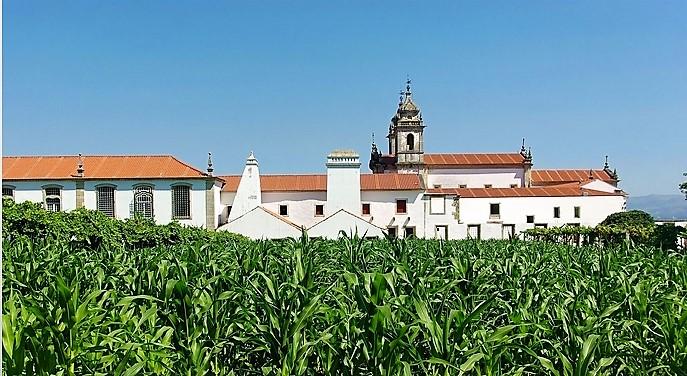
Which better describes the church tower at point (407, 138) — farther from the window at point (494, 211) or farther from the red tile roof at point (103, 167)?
the red tile roof at point (103, 167)

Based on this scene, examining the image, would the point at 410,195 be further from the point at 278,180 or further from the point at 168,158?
the point at 168,158

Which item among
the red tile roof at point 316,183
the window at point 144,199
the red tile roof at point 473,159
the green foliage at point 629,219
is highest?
the red tile roof at point 473,159

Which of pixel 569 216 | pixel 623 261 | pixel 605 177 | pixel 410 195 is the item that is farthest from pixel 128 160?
pixel 605 177

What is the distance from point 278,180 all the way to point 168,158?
903cm

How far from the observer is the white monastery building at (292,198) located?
166ft

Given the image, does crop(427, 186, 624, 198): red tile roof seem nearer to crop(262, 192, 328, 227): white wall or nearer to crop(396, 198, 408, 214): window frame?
crop(396, 198, 408, 214): window frame

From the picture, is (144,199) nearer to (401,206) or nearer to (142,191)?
(142,191)

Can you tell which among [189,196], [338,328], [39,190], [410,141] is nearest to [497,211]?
[410,141]

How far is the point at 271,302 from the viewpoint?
3.35 meters

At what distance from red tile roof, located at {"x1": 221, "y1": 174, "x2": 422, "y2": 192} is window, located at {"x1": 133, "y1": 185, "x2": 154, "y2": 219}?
6.76 metres

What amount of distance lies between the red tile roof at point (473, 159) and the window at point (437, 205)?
22520 mm

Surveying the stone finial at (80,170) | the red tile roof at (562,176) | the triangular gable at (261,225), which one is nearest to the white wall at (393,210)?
the triangular gable at (261,225)

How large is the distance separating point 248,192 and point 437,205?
49.4 feet

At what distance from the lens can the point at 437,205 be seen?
182 feet
